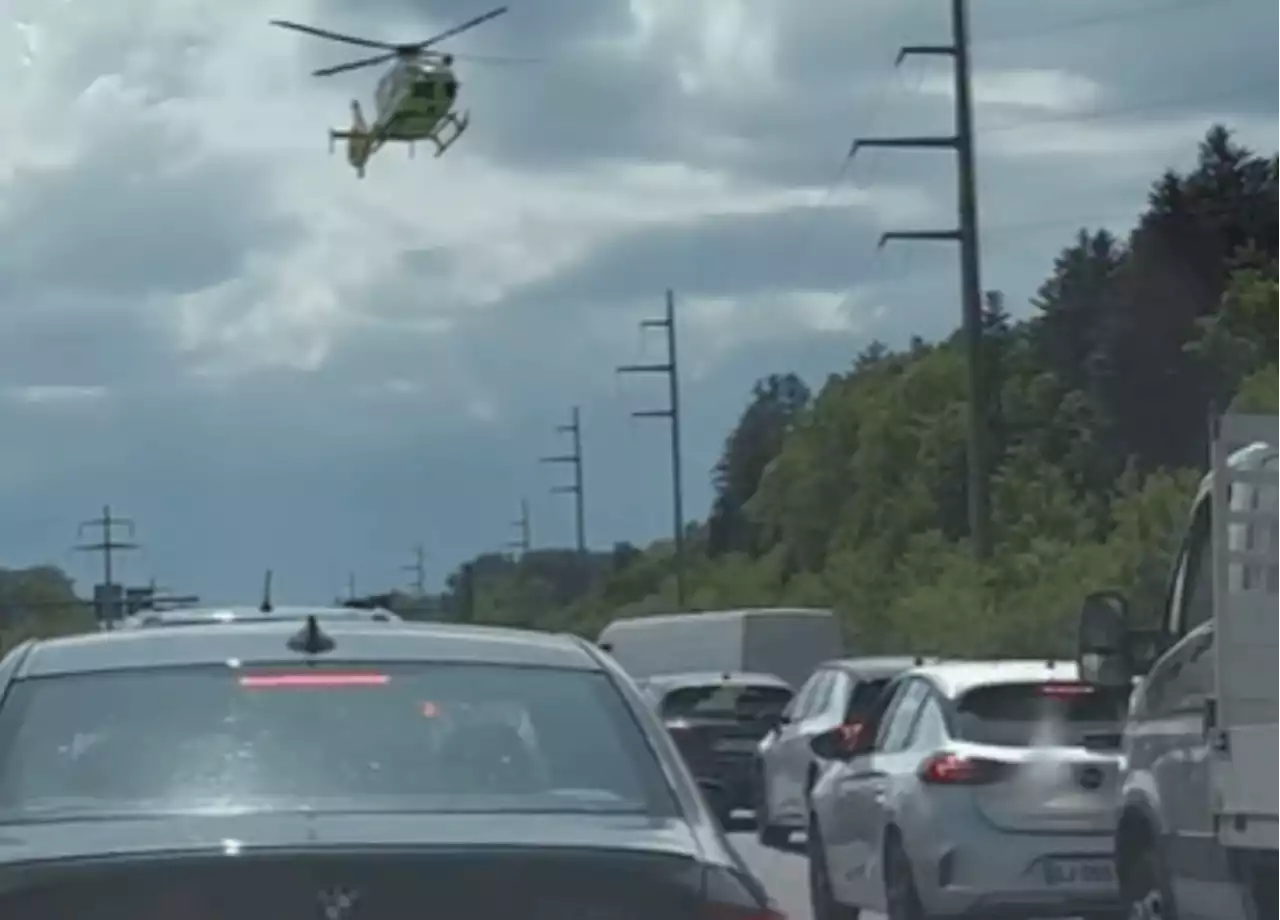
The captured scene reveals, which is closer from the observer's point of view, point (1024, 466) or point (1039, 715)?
point (1039, 715)

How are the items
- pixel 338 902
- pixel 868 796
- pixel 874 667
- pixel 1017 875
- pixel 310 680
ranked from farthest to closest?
pixel 874 667
pixel 868 796
pixel 1017 875
pixel 310 680
pixel 338 902

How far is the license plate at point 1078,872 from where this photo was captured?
1645cm

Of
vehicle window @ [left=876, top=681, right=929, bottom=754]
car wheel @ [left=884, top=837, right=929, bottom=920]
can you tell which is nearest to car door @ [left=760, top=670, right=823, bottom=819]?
vehicle window @ [left=876, top=681, right=929, bottom=754]

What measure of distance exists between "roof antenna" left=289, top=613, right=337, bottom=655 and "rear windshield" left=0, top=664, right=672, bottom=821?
155 millimetres

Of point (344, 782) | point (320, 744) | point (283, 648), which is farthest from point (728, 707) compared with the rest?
point (344, 782)

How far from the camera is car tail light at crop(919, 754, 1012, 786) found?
54.5 ft

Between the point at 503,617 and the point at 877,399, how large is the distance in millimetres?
20098

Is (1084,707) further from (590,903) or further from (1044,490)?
(1044,490)

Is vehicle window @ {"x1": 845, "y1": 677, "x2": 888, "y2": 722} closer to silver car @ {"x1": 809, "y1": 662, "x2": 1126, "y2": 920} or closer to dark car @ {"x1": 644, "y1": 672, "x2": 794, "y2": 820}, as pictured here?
dark car @ {"x1": 644, "y1": 672, "x2": 794, "y2": 820}

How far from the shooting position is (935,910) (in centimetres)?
1658

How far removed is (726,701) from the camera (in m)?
33.0

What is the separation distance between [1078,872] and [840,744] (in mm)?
2016

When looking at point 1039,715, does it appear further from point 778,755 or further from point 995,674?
point 778,755

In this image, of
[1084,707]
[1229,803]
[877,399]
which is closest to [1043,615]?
[1084,707]
